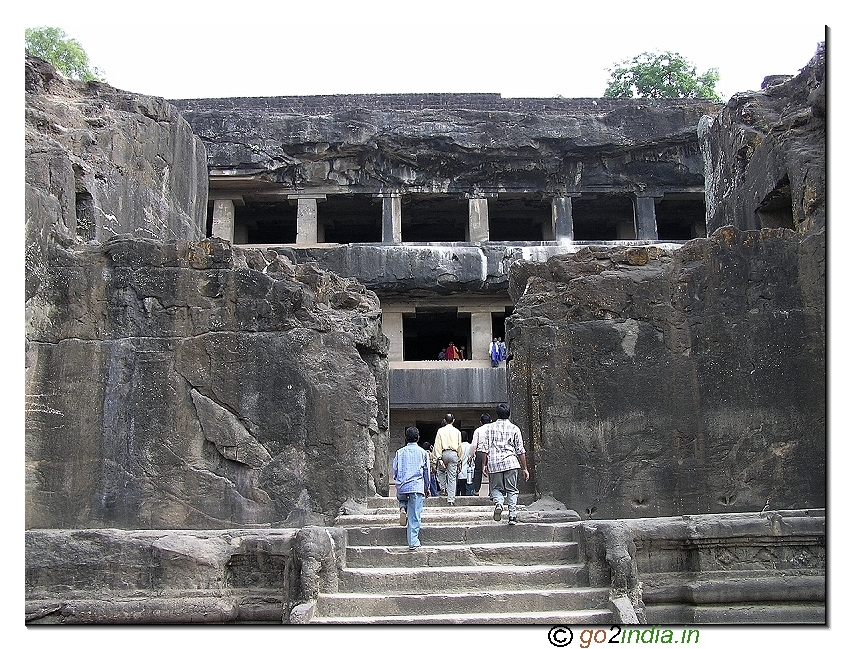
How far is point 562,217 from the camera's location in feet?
79.9

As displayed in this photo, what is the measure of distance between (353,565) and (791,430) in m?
4.52

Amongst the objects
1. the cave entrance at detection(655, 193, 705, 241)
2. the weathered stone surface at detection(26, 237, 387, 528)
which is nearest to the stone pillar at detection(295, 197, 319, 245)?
the cave entrance at detection(655, 193, 705, 241)

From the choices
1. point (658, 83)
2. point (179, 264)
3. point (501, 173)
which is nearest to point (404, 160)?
point (501, 173)

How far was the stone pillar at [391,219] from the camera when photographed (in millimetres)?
23672

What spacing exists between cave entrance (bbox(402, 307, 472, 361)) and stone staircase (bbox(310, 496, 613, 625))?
16.1 m

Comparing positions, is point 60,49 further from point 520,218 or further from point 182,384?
point 182,384

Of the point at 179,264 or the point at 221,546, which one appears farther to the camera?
the point at 179,264

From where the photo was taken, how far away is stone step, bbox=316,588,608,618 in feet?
21.2

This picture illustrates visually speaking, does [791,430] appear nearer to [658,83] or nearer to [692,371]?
[692,371]

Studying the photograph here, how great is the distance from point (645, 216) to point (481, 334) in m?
6.00

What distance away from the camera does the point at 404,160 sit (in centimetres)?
2405

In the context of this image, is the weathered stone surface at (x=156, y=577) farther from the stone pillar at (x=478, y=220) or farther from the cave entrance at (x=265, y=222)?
the cave entrance at (x=265, y=222)

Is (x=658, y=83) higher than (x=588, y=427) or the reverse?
higher
